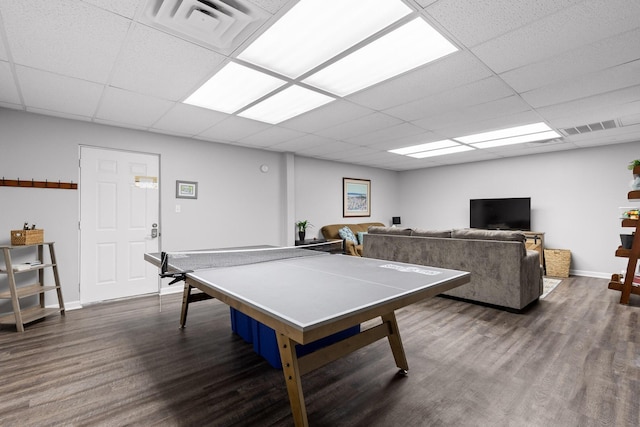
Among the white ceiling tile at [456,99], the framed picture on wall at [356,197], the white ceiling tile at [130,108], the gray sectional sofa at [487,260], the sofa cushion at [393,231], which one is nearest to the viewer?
the white ceiling tile at [456,99]

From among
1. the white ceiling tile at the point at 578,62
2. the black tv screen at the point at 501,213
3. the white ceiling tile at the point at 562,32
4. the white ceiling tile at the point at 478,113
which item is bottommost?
the black tv screen at the point at 501,213

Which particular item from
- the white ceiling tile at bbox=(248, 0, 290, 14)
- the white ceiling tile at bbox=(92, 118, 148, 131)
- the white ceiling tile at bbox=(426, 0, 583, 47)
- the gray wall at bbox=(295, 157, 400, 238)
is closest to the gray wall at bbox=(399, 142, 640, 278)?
the gray wall at bbox=(295, 157, 400, 238)

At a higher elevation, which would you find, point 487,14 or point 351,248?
point 487,14

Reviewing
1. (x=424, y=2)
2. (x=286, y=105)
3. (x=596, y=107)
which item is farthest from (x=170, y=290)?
(x=596, y=107)

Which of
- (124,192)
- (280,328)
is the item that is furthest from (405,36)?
(124,192)

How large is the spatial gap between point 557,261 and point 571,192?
138 centimetres

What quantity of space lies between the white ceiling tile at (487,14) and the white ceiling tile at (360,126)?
1702 millimetres

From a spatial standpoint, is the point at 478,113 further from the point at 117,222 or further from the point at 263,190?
the point at 117,222

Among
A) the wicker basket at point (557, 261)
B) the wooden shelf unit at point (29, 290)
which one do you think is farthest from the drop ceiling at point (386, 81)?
the wicker basket at point (557, 261)

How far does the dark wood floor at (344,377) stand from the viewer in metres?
1.75

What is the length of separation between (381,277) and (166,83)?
100 inches

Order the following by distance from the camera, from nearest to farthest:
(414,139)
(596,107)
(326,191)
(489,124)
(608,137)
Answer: (596,107) → (489,124) → (608,137) → (414,139) → (326,191)

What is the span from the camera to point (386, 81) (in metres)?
A: 2.72

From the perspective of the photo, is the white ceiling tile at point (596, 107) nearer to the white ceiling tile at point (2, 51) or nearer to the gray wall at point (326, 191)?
the gray wall at point (326, 191)
